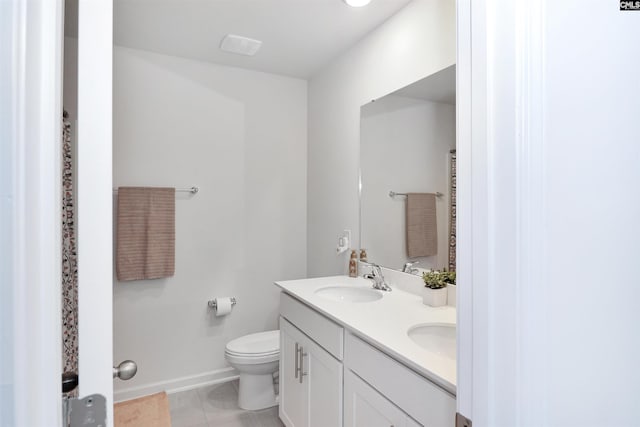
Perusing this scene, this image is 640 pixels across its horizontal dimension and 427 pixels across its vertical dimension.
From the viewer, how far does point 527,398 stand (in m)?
0.61

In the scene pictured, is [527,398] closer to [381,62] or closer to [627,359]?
[627,359]

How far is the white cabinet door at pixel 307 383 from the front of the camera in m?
1.56

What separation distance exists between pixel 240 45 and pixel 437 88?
1393mm

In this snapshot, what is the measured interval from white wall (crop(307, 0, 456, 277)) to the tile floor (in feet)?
3.55

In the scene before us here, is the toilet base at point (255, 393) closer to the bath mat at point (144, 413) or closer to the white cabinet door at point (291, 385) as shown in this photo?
the white cabinet door at point (291, 385)

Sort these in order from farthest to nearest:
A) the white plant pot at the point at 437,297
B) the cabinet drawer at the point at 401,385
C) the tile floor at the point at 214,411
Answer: the tile floor at the point at 214,411
the white plant pot at the point at 437,297
the cabinet drawer at the point at 401,385

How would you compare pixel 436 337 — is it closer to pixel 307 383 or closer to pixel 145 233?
pixel 307 383

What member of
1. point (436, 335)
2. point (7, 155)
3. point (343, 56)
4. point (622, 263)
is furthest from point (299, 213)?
point (7, 155)

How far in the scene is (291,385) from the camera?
2.00 meters

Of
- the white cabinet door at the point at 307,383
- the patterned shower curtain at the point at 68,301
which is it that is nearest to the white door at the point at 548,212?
the white cabinet door at the point at 307,383

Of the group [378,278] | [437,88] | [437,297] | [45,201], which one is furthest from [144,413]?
[437,88]

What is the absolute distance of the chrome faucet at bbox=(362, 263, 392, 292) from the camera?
2.05 meters

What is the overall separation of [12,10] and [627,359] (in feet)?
3.95

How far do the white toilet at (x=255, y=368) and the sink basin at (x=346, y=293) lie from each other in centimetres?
61
